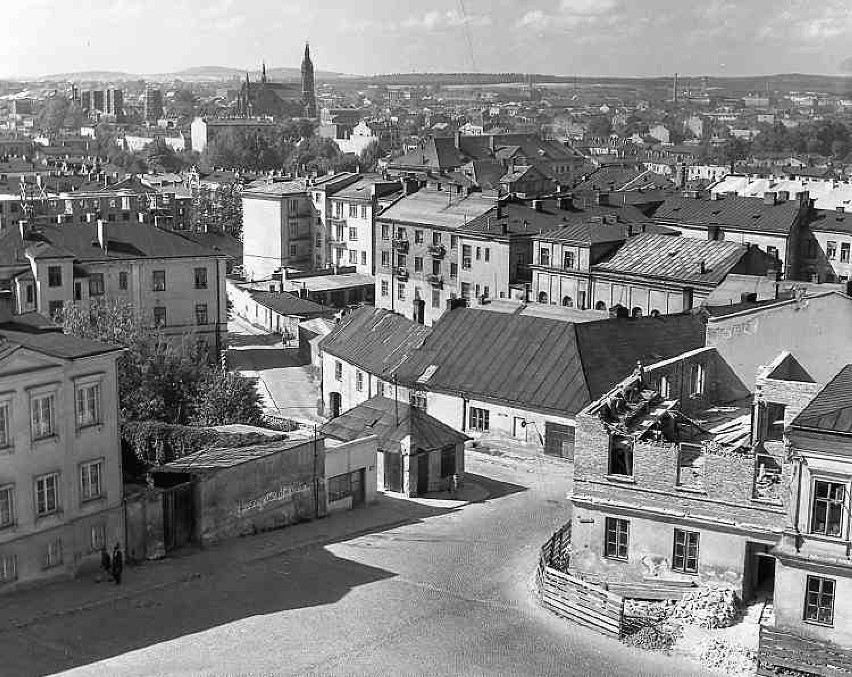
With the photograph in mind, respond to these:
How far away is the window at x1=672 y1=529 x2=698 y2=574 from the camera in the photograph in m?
29.4

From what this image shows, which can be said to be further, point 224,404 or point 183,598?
point 224,404

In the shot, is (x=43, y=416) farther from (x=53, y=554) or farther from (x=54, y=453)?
(x=53, y=554)

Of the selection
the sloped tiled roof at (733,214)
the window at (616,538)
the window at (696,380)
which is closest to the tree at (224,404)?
the window at (696,380)

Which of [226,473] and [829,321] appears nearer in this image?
[226,473]

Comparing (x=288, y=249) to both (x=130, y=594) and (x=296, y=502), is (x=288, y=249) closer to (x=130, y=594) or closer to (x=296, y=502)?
(x=296, y=502)

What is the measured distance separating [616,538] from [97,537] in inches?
495

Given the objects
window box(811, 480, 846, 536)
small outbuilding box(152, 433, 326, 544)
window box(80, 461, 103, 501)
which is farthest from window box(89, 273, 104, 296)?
window box(811, 480, 846, 536)

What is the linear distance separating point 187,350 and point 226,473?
17943mm

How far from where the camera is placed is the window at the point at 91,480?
32188 mm

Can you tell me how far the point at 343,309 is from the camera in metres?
82.1

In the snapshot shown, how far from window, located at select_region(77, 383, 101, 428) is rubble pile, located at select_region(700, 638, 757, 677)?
15.4 metres

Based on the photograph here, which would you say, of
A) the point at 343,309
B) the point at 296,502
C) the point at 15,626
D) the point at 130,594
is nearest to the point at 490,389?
the point at 296,502

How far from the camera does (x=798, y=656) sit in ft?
85.9

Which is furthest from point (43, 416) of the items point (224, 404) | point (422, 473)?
point (224, 404)
